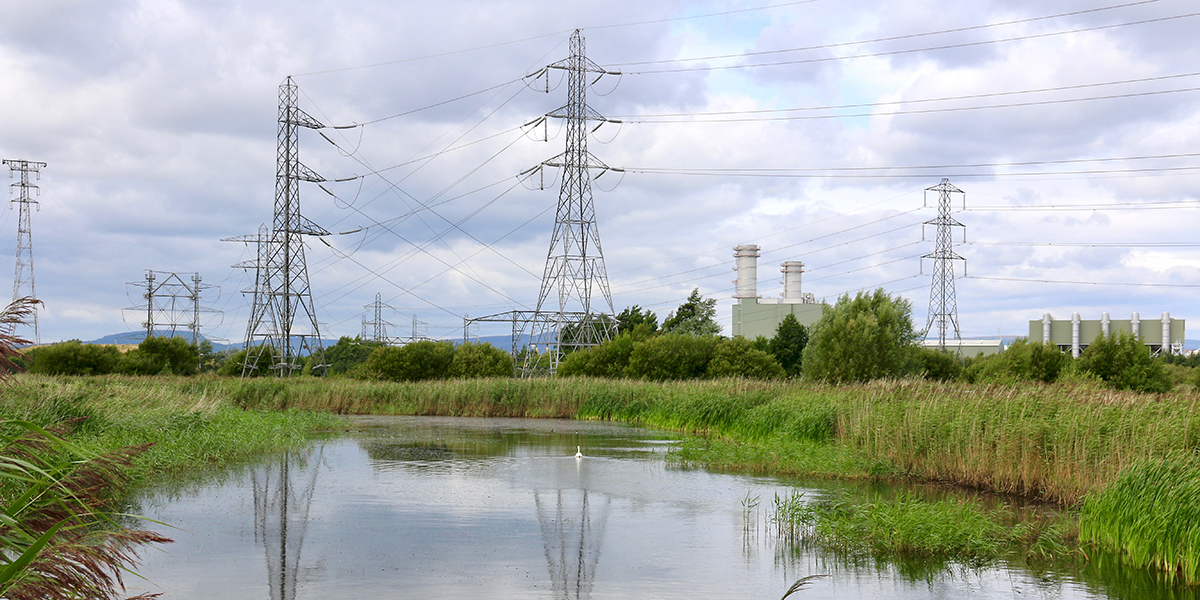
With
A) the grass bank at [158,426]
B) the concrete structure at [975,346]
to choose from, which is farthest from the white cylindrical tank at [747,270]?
the grass bank at [158,426]

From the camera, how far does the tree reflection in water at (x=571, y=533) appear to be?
9570 mm

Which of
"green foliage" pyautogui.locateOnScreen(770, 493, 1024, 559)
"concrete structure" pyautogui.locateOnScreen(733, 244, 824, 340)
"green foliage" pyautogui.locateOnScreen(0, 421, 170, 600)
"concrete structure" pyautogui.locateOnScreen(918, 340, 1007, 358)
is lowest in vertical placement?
"green foliage" pyautogui.locateOnScreen(770, 493, 1024, 559)

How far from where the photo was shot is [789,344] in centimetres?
6562

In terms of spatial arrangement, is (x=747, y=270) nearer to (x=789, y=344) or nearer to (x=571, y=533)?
(x=789, y=344)

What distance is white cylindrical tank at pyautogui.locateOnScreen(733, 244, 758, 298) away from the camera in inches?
3999

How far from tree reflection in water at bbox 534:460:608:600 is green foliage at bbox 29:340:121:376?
4960 cm

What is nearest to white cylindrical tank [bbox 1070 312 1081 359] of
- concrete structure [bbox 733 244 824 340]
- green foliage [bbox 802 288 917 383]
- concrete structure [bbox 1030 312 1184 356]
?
concrete structure [bbox 1030 312 1184 356]

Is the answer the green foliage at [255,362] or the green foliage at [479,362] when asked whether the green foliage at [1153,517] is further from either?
the green foliage at [255,362]

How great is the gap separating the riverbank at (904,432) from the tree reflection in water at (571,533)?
4929mm

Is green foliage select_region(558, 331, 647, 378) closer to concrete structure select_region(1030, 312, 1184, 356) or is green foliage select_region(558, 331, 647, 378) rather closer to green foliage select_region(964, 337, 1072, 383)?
green foliage select_region(964, 337, 1072, 383)

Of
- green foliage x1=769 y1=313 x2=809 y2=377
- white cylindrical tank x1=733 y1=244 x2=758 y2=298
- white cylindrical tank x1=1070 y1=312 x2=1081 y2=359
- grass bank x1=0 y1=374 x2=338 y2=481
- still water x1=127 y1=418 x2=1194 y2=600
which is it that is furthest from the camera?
white cylindrical tank x1=733 y1=244 x2=758 y2=298

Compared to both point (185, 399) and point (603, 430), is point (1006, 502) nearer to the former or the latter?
point (603, 430)

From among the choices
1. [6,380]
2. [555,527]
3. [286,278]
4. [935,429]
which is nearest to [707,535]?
[555,527]

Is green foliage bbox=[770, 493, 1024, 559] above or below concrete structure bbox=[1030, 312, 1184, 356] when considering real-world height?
below
